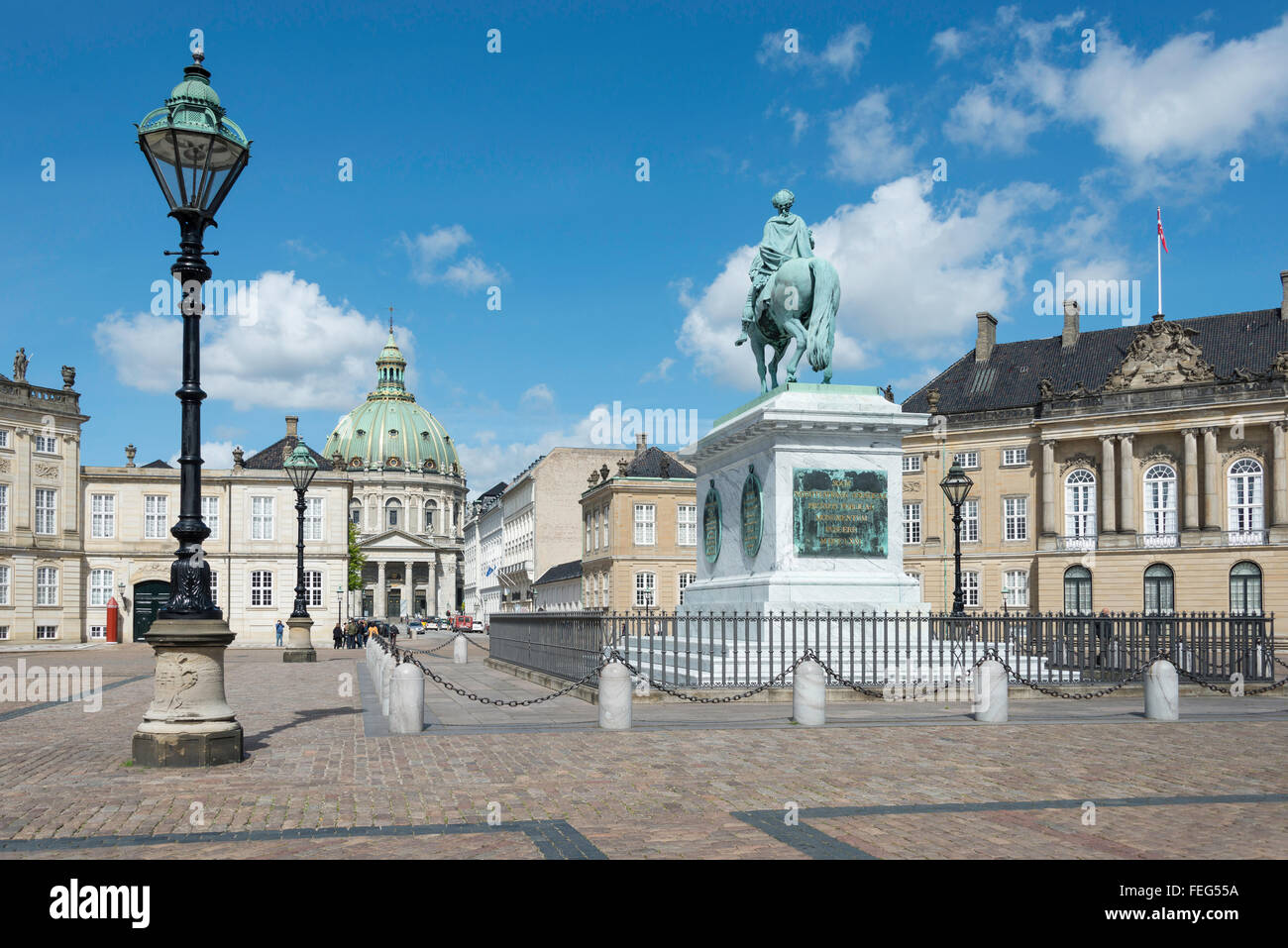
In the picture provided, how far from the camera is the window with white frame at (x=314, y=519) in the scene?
6594 cm

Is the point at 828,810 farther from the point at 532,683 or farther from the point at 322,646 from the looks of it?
the point at 322,646

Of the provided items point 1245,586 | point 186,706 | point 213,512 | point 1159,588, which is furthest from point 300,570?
point 1245,586

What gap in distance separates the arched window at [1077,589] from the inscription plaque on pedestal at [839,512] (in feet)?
146

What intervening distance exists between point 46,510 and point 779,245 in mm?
48863

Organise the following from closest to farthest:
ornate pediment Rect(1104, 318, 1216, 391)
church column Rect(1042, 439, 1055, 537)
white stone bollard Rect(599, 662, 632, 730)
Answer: white stone bollard Rect(599, 662, 632, 730) → ornate pediment Rect(1104, 318, 1216, 391) → church column Rect(1042, 439, 1055, 537)

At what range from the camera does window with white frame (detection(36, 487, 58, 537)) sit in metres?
58.3

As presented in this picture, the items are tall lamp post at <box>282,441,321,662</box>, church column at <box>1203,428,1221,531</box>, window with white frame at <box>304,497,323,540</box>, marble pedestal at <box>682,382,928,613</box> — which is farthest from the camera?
window with white frame at <box>304,497,323,540</box>

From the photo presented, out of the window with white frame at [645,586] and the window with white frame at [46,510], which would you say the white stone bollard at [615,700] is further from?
the window with white frame at [645,586]

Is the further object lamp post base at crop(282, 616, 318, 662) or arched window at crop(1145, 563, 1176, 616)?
arched window at crop(1145, 563, 1176, 616)

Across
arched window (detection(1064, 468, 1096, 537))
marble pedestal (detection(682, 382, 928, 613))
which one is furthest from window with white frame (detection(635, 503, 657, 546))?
marble pedestal (detection(682, 382, 928, 613))

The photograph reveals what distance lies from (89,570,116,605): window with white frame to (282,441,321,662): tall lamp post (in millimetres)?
27019

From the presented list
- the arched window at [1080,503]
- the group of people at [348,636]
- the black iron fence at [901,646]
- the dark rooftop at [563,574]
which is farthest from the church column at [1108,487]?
the black iron fence at [901,646]

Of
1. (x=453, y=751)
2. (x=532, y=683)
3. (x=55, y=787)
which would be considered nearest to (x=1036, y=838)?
(x=453, y=751)

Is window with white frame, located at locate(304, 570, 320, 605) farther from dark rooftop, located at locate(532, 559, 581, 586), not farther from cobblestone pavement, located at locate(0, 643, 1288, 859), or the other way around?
cobblestone pavement, located at locate(0, 643, 1288, 859)
